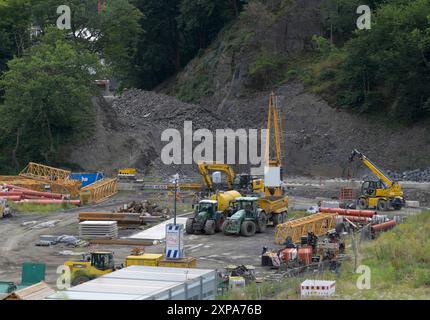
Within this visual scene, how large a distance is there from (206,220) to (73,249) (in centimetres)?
608

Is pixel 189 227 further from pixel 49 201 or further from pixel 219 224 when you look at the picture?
pixel 49 201

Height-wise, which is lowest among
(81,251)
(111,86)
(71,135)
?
(81,251)

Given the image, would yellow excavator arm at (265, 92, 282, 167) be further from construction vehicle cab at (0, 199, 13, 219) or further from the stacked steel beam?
construction vehicle cab at (0, 199, 13, 219)

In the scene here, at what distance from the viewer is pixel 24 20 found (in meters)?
69.0

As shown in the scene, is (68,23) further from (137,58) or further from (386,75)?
(386,75)

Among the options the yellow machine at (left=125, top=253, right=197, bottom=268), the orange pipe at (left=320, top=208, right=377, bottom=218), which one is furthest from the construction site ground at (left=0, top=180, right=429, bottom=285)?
the yellow machine at (left=125, top=253, right=197, bottom=268)

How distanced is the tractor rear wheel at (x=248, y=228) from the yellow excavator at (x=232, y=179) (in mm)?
8750

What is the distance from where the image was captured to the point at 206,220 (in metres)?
40.1

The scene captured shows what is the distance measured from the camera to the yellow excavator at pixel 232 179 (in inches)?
1907

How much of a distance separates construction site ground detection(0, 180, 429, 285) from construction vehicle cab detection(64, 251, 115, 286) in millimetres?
875

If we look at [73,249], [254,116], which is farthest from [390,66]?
[73,249]

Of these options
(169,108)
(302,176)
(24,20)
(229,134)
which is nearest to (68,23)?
(24,20)

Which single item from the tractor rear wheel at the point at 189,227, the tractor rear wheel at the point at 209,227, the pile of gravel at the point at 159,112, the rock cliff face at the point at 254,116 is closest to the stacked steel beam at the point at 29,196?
the rock cliff face at the point at 254,116
